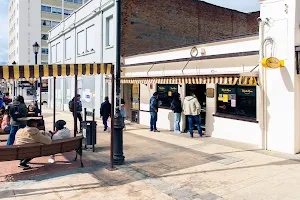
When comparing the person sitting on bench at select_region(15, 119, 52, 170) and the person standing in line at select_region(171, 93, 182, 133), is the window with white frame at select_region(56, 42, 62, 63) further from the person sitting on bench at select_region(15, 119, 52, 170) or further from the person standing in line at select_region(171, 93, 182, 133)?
the person sitting on bench at select_region(15, 119, 52, 170)

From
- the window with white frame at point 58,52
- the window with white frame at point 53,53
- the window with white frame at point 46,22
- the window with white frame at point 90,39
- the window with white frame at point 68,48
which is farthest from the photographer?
the window with white frame at point 46,22

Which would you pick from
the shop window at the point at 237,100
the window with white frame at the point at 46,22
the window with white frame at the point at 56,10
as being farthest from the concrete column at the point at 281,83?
the window with white frame at the point at 46,22

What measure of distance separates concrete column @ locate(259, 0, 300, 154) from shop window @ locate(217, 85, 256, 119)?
32.6 inches

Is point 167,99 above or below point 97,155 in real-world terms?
above

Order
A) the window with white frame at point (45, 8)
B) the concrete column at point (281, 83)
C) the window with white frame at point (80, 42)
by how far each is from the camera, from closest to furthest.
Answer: the concrete column at point (281, 83), the window with white frame at point (80, 42), the window with white frame at point (45, 8)

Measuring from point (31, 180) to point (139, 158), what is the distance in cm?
301

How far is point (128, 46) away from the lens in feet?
57.0

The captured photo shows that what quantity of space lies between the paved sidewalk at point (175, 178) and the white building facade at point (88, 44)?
421 inches

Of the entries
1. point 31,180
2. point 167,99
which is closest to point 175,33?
point 167,99

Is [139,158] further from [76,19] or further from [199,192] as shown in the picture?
[76,19]

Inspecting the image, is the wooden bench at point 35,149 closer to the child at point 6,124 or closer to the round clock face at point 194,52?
the child at point 6,124

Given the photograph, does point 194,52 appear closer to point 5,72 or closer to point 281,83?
point 281,83

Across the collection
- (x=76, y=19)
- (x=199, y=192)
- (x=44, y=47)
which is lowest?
(x=199, y=192)

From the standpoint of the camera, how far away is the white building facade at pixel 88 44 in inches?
728
